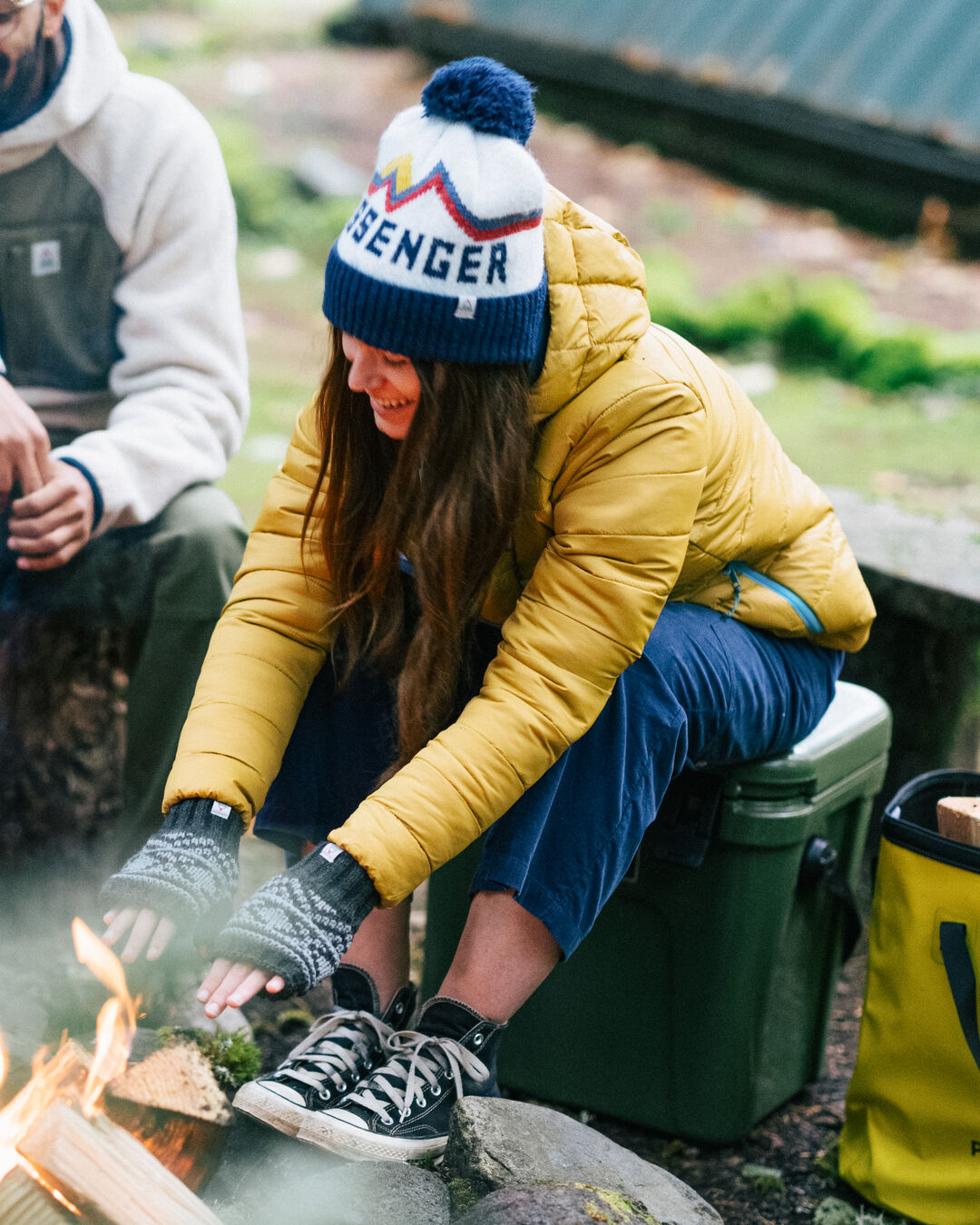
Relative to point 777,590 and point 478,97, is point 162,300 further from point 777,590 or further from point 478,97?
point 777,590

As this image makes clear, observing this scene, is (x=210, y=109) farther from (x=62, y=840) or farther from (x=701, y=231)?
(x=62, y=840)

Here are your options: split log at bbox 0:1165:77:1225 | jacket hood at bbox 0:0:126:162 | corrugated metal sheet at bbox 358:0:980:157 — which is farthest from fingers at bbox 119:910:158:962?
corrugated metal sheet at bbox 358:0:980:157

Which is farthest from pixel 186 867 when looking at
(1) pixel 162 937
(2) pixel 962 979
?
(2) pixel 962 979

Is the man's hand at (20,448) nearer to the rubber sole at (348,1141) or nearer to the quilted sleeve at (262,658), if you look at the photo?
the quilted sleeve at (262,658)

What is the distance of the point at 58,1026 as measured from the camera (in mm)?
2105

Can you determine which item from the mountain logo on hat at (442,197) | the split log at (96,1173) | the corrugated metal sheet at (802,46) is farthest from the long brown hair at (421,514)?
the corrugated metal sheet at (802,46)

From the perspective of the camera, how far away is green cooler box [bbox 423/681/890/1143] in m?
2.13

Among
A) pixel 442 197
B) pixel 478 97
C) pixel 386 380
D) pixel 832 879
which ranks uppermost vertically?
pixel 478 97

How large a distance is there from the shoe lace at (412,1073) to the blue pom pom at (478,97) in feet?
3.79

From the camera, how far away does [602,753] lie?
186 centimetres

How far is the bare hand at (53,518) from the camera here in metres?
2.29

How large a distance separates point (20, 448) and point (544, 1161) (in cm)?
135

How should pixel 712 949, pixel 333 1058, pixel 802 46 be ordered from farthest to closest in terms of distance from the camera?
pixel 802 46 → pixel 712 949 → pixel 333 1058

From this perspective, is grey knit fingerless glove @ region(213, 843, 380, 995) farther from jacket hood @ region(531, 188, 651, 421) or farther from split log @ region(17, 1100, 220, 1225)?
jacket hood @ region(531, 188, 651, 421)
